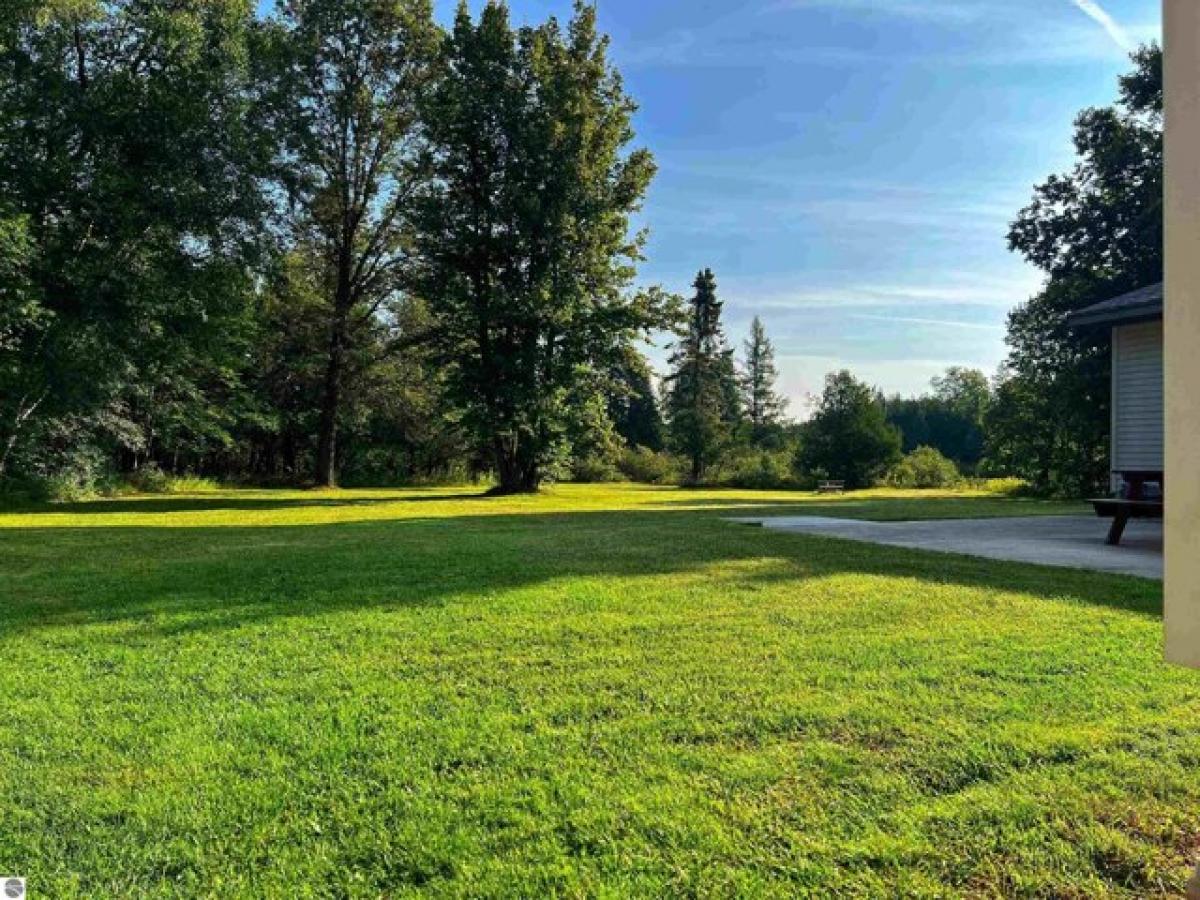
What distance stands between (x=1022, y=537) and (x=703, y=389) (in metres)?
30.3

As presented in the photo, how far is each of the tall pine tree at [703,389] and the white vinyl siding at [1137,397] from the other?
21.2m

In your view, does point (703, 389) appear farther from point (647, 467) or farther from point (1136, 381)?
point (1136, 381)

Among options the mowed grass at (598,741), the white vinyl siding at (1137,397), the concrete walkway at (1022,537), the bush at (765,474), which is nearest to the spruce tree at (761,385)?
the bush at (765,474)

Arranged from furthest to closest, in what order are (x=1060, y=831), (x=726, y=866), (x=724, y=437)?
(x=724, y=437) < (x=1060, y=831) < (x=726, y=866)

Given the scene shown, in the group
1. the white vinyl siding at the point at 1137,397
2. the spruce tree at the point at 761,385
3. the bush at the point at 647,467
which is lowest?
the bush at the point at 647,467

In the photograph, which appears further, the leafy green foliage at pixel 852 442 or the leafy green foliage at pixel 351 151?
the leafy green foliage at pixel 852 442

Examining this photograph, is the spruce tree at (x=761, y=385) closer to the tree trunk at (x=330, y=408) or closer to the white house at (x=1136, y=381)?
the tree trunk at (x=330, y=408)

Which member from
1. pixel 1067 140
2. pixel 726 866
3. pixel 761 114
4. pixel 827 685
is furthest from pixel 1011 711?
pixel 1067 140

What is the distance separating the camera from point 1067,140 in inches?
825

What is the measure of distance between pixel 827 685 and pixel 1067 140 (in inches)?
918

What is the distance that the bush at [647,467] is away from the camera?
38.0 metres

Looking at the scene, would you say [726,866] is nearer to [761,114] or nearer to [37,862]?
[37,862]

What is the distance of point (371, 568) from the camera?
6.63m

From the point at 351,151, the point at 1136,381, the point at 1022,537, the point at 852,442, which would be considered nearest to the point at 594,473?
the point at 852,442
